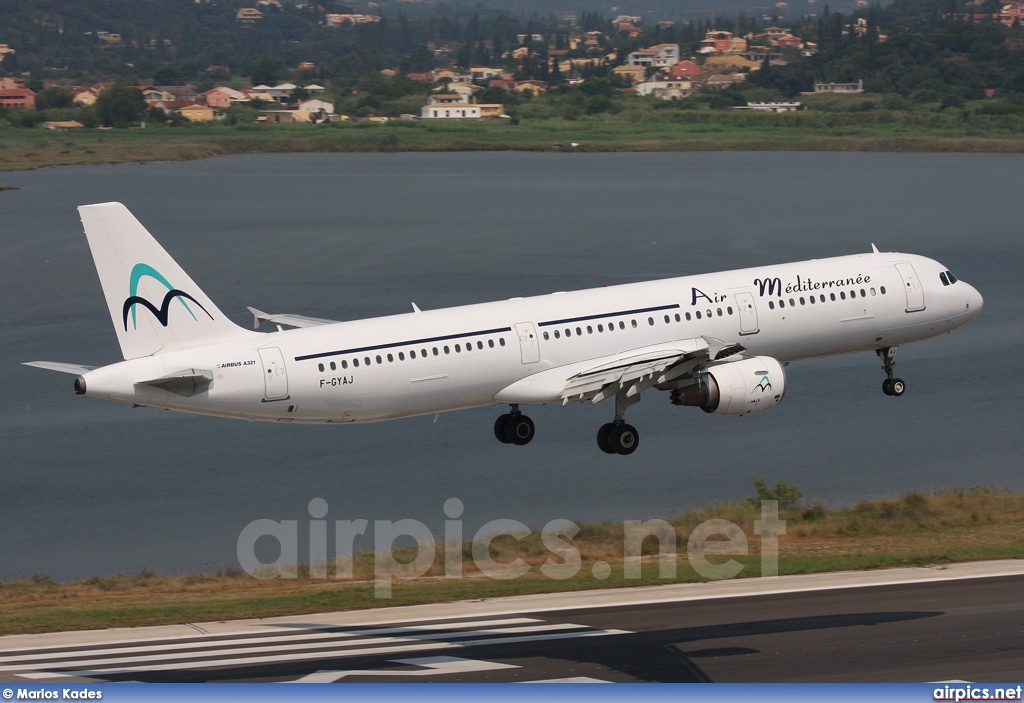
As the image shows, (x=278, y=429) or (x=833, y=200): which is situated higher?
(x=833, y=200)

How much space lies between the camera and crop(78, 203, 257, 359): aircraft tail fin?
150ft

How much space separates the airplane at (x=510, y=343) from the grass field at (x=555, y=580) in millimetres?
5980

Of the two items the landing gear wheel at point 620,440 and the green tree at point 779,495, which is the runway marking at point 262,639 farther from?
the green tree at point 779,495

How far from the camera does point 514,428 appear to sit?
177 ft

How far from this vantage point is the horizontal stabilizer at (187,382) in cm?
4550

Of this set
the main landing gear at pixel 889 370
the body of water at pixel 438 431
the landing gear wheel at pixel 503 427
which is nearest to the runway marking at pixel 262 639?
the landing gear wheel at pixel 503 427

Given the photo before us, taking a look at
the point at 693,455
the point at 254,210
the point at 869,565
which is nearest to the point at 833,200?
the point at 254,210

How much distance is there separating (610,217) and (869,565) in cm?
12903

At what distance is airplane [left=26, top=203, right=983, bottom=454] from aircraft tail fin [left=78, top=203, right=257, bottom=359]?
0.04 m

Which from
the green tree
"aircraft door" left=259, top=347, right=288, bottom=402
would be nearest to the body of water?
the green tree

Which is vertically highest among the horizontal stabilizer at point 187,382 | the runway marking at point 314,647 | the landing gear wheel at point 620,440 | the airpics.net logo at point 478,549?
the horizontal stabilizer at point 187,382

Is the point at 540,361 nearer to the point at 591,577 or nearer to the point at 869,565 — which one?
the point at 591,577

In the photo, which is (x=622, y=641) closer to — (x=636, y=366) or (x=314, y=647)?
(x=314, y=647)

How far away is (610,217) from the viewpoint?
587 feet
